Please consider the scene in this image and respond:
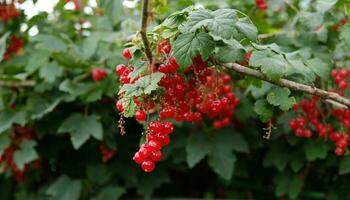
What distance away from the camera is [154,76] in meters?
1.26

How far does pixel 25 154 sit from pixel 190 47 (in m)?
1.39

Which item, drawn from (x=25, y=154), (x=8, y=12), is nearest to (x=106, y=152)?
(x=25, y=154)

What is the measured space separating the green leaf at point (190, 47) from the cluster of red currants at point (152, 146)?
181mm

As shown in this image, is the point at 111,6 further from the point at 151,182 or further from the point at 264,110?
the point at 151,182

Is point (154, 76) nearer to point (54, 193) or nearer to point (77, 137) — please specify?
point (77, 137)

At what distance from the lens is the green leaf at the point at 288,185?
2.37 m

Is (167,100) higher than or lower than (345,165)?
higher

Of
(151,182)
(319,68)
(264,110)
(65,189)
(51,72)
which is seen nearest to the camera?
(264,110)

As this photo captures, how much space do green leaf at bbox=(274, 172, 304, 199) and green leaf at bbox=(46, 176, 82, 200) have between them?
40.6 inches

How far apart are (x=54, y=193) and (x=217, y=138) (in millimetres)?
896

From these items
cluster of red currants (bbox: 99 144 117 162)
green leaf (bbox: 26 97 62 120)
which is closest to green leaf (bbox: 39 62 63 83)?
green leaf (bbox: 26 97 62 120)

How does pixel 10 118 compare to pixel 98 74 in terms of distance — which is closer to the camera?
pixel 98 74

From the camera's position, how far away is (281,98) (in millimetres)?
1434

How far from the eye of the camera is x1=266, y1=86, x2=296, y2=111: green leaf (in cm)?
141
